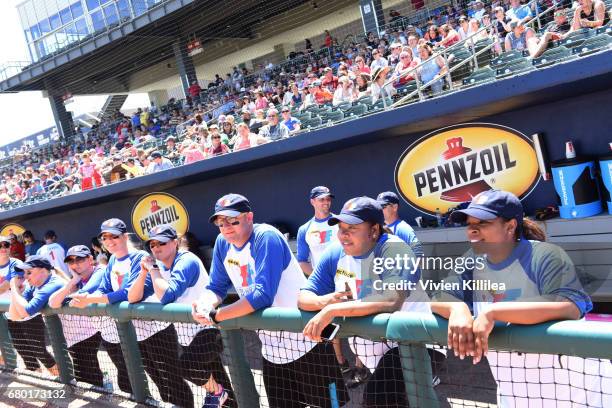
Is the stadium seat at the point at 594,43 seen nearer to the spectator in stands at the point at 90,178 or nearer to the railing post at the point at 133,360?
the railing post at the point at 133,360

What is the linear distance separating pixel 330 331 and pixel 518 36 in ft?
20.3

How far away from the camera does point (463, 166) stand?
6629 mm

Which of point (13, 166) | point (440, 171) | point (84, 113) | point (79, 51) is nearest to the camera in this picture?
point (440, 171)

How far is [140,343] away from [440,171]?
4.29 meters

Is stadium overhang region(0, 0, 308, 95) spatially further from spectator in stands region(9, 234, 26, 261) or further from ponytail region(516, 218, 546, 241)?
ponytail region(516, 218, 546, 241)

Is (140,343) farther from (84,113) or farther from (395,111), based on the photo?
(84,113)

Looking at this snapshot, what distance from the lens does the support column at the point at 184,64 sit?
67.7 feet

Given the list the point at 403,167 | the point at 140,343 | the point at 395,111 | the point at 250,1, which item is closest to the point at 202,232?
the point at 403,167

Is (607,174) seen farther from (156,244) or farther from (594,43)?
(156,244)

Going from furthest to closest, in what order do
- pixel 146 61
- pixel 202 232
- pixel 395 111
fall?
pixel 146 61 < pixel 202 232 < pixel 395 111

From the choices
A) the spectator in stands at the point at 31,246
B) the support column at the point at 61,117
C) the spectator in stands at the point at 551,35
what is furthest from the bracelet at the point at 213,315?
the support column at the point at 61,117

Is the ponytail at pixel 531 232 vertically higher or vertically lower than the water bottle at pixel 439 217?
higher

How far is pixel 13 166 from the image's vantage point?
26.7 m

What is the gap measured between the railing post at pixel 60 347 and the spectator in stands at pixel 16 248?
905cm
